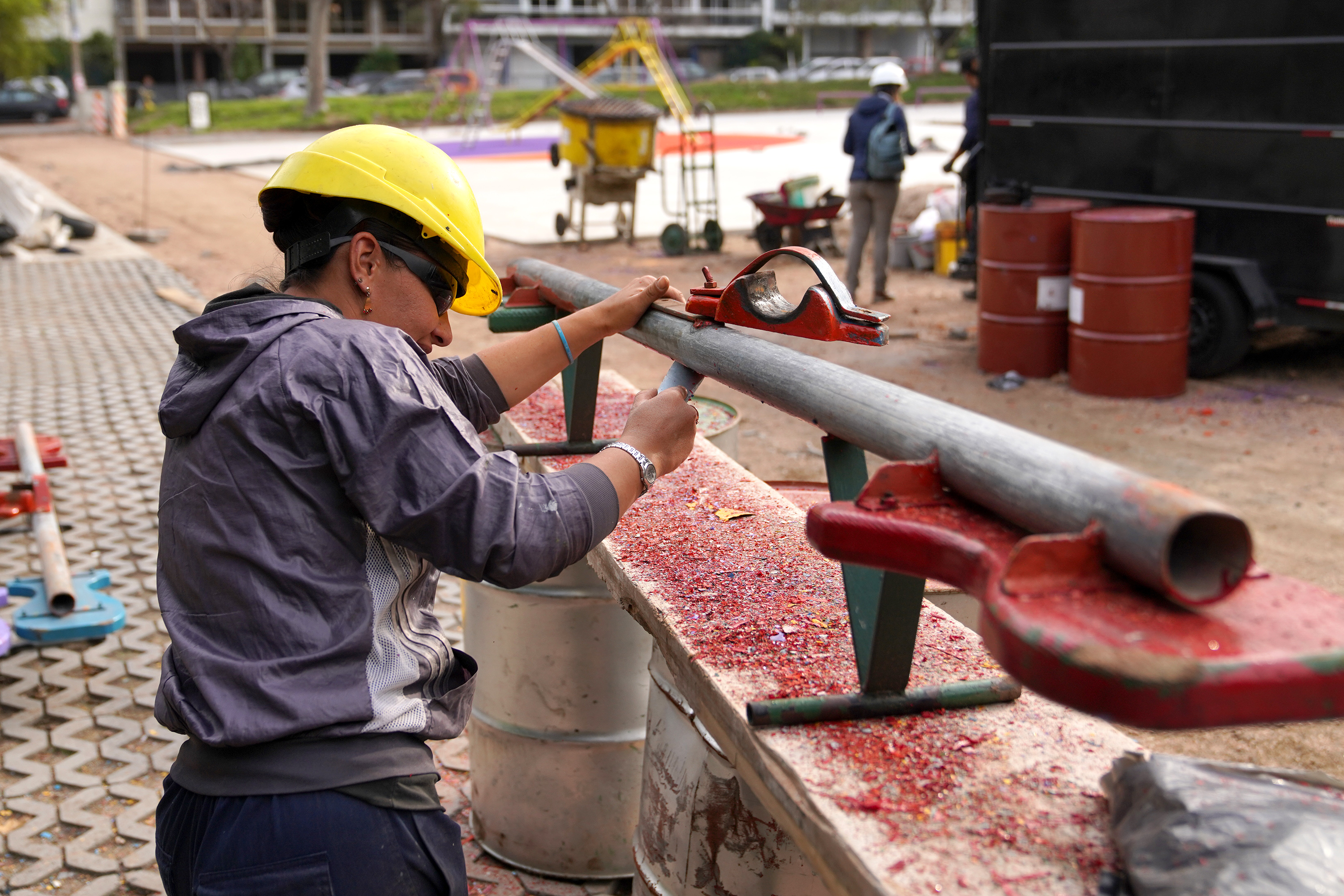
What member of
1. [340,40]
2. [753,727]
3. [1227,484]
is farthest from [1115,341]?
[340,40]

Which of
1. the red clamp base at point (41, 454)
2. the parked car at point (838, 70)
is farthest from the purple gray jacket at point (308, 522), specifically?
the parked car at point (838, 70)

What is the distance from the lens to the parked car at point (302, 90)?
45.6 meters

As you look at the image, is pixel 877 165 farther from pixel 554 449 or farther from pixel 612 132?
pixel 554 449

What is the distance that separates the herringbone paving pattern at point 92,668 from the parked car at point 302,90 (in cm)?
3945

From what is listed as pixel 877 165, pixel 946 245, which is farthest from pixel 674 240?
pixel 877 165

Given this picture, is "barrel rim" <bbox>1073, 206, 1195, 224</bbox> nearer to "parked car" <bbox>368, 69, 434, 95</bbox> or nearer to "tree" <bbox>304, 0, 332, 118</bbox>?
"tree" <bbox>304, 0, 332, 118</bbox>

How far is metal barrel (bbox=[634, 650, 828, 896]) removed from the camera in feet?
6.30

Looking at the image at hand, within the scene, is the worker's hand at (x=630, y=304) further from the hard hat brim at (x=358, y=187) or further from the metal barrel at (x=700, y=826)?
the metal barrel at (x=700, y=826)

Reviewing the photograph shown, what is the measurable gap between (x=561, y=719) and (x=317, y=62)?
3816 centimetres

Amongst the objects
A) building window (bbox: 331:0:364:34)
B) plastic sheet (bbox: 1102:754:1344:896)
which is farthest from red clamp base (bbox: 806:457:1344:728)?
building window (bbox: 331:0:364:34)

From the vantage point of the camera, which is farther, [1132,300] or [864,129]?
[864,129]

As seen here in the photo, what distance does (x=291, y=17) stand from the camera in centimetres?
6059

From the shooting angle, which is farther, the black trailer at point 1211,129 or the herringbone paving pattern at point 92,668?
the black trailer at point 1211,129

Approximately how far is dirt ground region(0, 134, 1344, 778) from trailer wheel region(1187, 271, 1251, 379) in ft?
0.49
